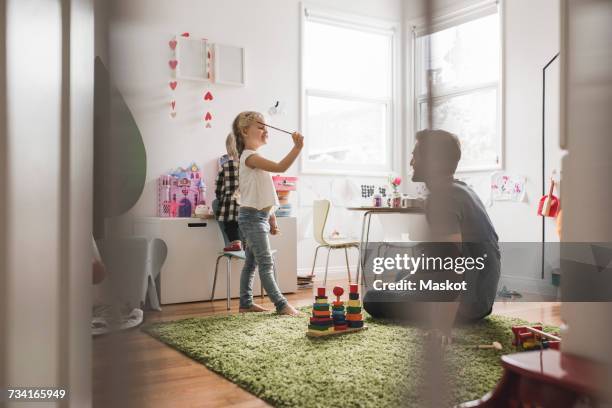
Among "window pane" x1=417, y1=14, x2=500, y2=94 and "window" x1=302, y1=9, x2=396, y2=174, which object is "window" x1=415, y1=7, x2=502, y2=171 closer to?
"window pane" x1=417, y1=14, x2=500, y2=94

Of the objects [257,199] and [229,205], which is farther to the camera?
[229,205]

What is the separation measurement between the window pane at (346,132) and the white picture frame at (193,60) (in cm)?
92

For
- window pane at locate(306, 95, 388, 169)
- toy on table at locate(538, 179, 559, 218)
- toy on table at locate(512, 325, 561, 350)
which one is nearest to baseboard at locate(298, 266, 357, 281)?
window pane at locate(306, 95, 388, 169)

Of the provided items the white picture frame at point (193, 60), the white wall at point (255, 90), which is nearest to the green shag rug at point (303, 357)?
the white wall at point (255, 90)

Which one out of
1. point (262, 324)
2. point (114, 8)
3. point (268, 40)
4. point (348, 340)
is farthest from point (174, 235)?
point (114, 8)

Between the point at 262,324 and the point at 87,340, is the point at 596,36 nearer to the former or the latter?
the point at 87,340

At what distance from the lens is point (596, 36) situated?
1.37ft

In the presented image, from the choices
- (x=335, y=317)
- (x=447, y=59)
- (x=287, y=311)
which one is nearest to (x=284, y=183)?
(x=287, y=311)

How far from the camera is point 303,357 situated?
1.91 metres

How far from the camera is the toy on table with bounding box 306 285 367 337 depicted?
225 cm

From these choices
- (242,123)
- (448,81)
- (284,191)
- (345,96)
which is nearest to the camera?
(448,81)

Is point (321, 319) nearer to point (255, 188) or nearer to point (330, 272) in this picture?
point (255, 188)

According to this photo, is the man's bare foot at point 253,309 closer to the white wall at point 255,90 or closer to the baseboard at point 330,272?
the white wall at point 255,90

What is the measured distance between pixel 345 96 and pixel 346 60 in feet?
1.03
